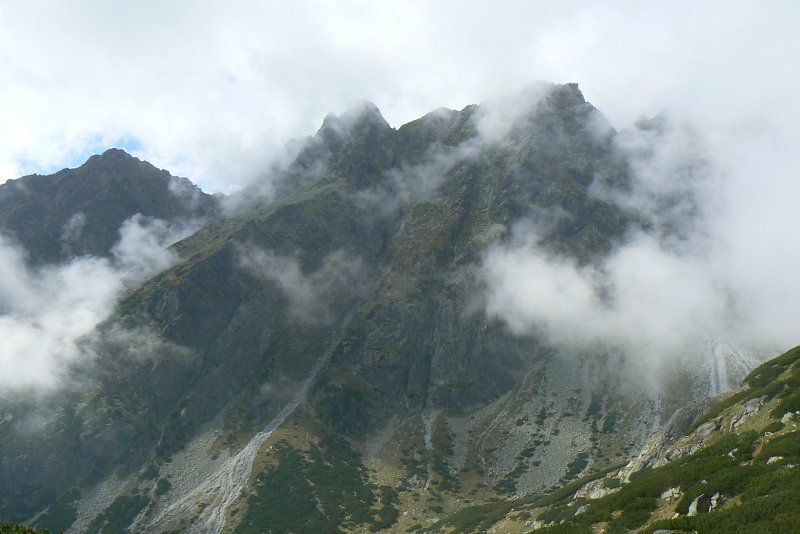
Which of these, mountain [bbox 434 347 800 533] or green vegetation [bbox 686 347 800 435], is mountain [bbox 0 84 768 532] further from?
mountain [bbox 434 347 800 533]

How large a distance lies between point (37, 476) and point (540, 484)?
122772 mm

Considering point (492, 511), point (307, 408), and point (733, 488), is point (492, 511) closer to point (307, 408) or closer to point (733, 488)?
point (733, 488)

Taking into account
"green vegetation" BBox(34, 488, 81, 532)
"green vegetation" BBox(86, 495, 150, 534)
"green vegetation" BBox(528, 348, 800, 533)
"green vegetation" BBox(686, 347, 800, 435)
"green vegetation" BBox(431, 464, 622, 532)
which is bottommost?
"green vegetation" BBox(431, 464, 622, 532)

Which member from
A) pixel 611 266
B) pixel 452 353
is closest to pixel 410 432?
pixel 452 353

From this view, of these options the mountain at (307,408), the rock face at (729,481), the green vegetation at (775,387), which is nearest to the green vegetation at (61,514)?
the mountain at (307,408)

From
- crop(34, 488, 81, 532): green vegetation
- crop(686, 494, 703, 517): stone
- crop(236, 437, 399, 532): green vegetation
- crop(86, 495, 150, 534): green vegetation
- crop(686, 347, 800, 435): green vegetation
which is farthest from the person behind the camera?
crop(34, 488, 81, 532): green vegetation

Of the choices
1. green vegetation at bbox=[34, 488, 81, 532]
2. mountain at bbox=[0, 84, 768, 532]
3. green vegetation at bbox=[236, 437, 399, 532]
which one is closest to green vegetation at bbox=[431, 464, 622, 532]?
mountain at bbox=[0, 84, 768, 532]

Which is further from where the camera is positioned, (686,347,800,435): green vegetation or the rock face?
(686,347,800,435): green vegetation

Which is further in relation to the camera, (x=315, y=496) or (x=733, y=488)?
(x=315, y=496)

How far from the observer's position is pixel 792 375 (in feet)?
160

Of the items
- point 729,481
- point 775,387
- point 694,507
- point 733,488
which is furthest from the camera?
point 775,387

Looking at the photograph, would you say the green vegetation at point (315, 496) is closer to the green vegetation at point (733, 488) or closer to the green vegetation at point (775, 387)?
the green vegetation at point (775, 387)

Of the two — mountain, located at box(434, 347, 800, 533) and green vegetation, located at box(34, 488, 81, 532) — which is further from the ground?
green vegetation, located at box(34, 488, 81, 532)

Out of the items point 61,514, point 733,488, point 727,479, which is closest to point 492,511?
point 727,479
